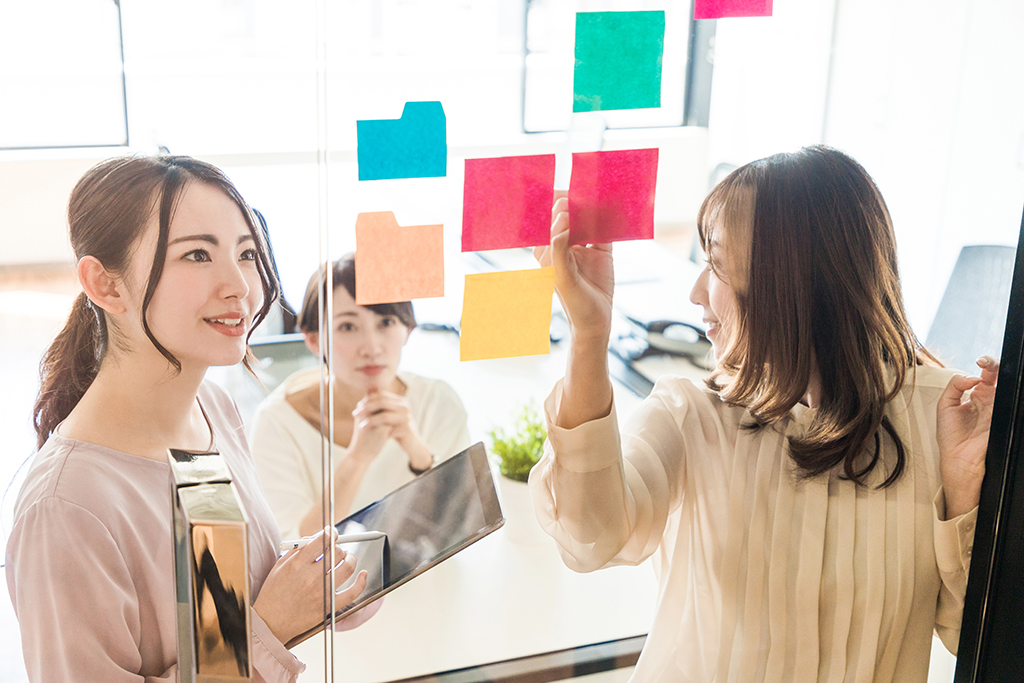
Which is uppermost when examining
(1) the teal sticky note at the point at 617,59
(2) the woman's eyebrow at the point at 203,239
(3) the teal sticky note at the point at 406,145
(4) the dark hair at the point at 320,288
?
(1) the teal sticky note at the point at 617,59

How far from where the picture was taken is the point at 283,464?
0.76 meters

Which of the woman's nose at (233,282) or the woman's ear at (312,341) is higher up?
the woman's nose at (233,282)

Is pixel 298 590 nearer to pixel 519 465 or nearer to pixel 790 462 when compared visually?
pixel 519 465

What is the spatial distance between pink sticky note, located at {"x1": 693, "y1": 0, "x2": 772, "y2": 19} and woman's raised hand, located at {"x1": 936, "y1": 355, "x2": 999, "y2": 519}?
42cm

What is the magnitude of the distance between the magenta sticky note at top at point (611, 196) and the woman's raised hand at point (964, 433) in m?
0.38

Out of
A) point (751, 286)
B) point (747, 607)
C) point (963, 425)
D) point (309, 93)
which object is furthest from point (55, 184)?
point (963, 425)

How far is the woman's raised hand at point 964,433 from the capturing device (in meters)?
0.93

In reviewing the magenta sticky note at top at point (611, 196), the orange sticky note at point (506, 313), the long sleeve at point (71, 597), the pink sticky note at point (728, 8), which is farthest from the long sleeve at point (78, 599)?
the pink sticky note at point (728, 8)

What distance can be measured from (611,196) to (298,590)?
44 cm

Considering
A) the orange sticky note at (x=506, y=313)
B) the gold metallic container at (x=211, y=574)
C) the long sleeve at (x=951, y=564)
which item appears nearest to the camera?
the gold metallic container at (x=211, y=574)

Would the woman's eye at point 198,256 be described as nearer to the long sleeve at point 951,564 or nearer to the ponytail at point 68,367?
the ponytail at point 68,367

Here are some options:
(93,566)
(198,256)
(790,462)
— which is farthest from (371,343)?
(790,462)

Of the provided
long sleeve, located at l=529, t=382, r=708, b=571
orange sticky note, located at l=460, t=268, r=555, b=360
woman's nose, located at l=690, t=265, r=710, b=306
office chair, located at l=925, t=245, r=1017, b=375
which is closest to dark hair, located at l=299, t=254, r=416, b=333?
orange sticky note, located at l=460, t=268, r=555, b=360

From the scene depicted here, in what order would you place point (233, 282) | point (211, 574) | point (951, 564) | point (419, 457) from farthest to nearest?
point (951, 564), point (419, 457), point (233, 282), point (211, 574)
